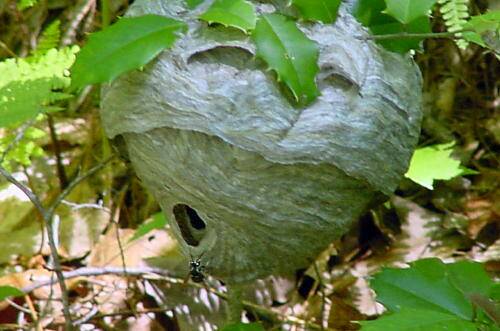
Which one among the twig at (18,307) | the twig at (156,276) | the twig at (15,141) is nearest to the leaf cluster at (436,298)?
the twig at (156,276)

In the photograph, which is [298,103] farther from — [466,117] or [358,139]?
[466,117]

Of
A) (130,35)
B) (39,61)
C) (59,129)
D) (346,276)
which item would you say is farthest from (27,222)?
(130,35)

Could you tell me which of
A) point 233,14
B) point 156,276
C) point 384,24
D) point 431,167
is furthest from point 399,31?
point 156,276

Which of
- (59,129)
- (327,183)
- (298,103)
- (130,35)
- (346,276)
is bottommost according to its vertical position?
(346,276)

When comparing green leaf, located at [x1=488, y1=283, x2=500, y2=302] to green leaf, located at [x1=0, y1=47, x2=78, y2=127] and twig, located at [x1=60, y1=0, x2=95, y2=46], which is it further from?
twig, located at [x1=60, y1=0, x2=95, y2=46]

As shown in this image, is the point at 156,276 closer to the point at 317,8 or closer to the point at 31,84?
the point at 31,84

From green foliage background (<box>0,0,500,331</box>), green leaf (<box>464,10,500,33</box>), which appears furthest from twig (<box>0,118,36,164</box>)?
green leaf (<box>464,10,500,33</box>)
